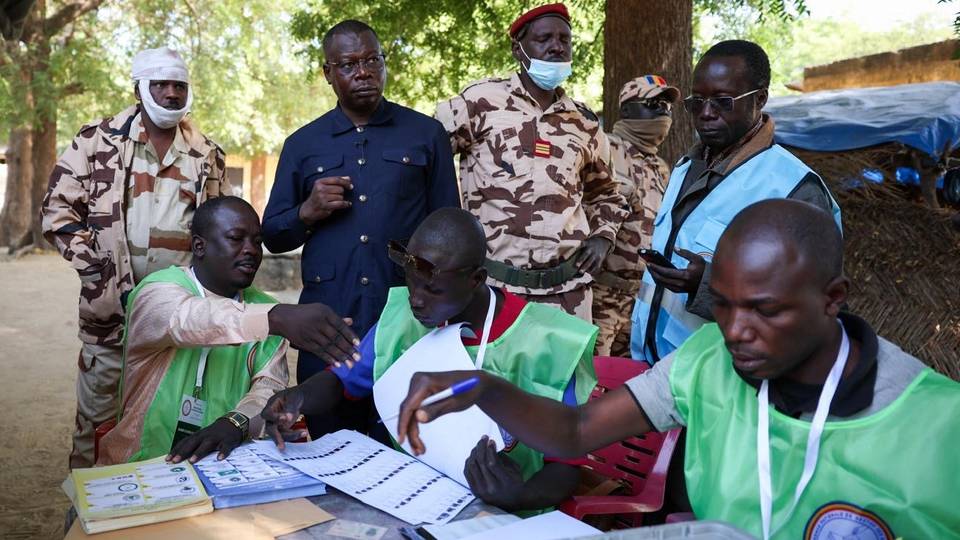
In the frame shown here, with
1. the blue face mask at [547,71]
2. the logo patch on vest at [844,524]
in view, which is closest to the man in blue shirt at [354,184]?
the blue face mask at [547,71]

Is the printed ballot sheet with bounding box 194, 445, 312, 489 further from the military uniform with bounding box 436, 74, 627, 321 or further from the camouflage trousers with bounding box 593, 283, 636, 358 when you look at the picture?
the camouflage trousers with bounding box 593, 283, 636, 358

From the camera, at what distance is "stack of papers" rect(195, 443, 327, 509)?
→ 79.2 inches

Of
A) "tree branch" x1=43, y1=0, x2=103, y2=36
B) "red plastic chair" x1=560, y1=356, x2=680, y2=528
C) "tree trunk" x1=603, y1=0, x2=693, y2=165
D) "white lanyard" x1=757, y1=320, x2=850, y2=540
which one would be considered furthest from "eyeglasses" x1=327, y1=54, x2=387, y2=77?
"tree branch" x1=43, y1=0, x2=103, y2=36

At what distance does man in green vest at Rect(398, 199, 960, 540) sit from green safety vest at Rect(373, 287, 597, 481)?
54 cm

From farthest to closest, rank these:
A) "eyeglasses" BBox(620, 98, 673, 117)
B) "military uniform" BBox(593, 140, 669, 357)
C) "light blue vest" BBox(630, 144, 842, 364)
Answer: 1. "eyeglasses" BBox(620, 98, 673, 117)
2. "military uniform" BBox(593, 140, 669, 357)
3. "light blue vest" BBox(630, 144, 842, 364)

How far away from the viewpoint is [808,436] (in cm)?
174

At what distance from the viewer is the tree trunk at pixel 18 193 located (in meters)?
15.7

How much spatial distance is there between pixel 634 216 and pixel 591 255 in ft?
3.81

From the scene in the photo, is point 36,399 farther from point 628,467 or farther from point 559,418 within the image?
point 559,418

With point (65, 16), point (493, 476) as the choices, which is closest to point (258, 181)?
point (65, 16)

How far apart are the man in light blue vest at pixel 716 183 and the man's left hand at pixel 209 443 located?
1265mm

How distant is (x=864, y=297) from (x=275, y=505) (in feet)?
16.3

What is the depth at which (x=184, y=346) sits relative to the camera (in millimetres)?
2906

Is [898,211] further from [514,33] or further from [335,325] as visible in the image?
[335,325]
